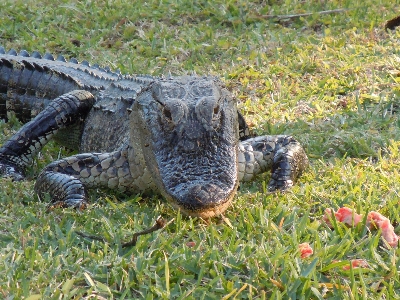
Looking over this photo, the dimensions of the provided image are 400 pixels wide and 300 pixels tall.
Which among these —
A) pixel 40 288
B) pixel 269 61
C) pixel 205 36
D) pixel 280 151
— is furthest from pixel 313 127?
pixel 40 288

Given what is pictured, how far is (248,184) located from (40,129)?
187 centimetres

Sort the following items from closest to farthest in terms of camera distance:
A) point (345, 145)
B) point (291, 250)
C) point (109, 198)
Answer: point (291, 250)
point (109, 198)
point (345, 145)

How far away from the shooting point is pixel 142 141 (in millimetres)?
4141

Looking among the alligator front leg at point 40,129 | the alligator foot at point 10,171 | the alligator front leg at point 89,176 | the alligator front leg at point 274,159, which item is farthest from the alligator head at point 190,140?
the alligator front leg at point 40,129

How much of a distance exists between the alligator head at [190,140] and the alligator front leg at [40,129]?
1153 millimetres

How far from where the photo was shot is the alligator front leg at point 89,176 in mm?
4090

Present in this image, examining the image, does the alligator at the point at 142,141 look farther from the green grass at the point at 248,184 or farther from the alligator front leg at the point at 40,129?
the green grass at the point at 248,184

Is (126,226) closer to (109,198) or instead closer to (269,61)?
(109,198)

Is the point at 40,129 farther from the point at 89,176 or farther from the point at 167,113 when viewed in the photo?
the point at 167,113

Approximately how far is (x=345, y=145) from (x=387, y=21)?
2902 mm

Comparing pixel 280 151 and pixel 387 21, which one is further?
pixel 387 21

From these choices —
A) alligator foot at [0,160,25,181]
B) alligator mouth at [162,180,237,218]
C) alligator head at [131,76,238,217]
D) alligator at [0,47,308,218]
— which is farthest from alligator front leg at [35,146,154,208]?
alligator mouth at [162,180,237,218]

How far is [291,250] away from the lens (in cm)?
310

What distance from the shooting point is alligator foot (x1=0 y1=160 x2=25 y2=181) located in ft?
15.6
